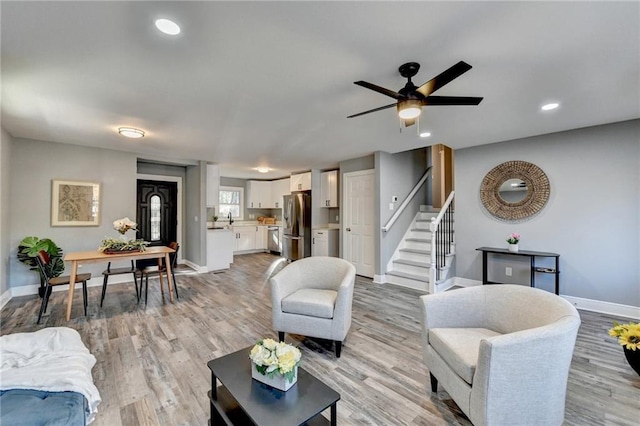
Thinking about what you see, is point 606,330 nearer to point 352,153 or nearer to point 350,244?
point 350,244

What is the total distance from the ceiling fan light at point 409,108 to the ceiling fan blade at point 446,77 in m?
0.09

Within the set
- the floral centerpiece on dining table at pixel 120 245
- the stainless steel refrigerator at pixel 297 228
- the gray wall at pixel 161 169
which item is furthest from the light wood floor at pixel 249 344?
the gray wall at pixel 161 169

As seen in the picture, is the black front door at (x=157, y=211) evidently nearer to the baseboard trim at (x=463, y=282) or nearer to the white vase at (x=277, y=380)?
the white vase at (x=277, y=380)

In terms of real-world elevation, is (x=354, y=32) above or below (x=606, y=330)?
above

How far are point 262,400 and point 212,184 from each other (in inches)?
215

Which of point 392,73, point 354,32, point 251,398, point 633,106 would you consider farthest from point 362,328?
point 633,106

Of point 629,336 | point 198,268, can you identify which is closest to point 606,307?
point 629,336

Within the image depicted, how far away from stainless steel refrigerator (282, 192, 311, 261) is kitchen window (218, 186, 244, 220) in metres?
2.05

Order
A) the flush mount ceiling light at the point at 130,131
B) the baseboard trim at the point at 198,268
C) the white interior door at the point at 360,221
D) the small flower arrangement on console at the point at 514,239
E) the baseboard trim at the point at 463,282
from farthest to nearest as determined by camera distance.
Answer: the baseboard trim at the point at 198,268 → the white interior door at the point at 360,221 → the baseboard trim at the point at 463,282 → the small flower arrangement on console at the point at 514,239 → the flush mount ceiling light at the point at 130,131

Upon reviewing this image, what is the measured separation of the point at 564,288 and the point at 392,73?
4030 millimetres

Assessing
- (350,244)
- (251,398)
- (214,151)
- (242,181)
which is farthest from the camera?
(242,181)

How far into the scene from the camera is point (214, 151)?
4992 millimetres

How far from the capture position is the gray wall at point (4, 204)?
3.69 metres

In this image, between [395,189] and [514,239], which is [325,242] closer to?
[395,189]
